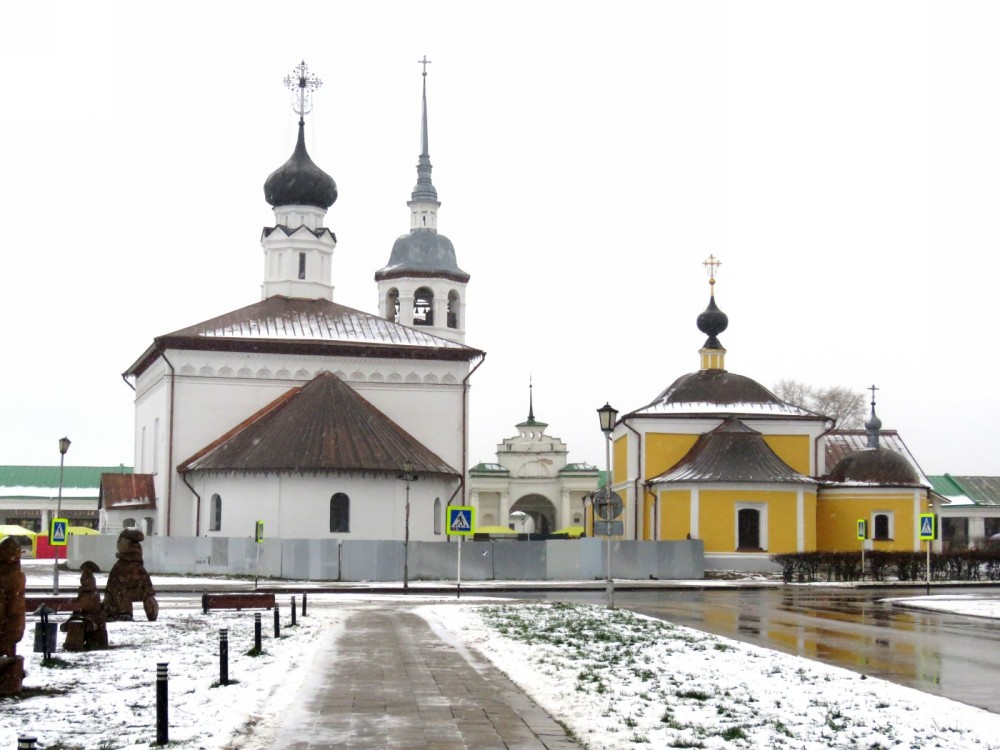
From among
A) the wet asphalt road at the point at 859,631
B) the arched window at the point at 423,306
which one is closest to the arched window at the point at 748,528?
the wet asphalt road at the point at 859,631

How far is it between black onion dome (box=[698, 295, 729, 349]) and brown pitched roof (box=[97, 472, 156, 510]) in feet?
85.7

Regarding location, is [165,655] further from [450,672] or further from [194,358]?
[194,358]

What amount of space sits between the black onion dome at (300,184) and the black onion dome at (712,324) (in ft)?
59.2

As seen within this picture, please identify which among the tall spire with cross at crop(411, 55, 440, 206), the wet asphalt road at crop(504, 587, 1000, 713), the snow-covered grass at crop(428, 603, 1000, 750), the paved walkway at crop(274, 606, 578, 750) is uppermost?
the tall spire with cross at crop(411, 55, 440, 206)

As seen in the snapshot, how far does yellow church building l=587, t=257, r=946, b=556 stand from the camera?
51750 millimetres

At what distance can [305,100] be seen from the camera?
5878 cm

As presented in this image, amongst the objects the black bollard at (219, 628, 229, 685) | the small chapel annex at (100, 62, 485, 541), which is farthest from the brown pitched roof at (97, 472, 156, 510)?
the black bollard at (219, 628, 229, 685)

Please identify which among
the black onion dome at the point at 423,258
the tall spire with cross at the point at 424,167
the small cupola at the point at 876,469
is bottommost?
the small cupola at the point at 876,469

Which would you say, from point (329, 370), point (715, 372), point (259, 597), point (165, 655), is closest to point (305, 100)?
point (329, 370)

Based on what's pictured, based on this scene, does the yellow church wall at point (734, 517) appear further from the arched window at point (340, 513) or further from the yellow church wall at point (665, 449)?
the arched window at point (340, 513)

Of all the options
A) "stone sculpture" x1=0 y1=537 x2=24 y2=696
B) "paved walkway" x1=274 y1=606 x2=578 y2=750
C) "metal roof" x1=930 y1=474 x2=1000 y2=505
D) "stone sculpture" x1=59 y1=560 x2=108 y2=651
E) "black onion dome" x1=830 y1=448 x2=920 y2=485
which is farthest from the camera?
"metal roof" x1=930 y1=474 x2=1000 y2=505

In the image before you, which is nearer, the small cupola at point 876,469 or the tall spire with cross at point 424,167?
the small cupola at point 876,469

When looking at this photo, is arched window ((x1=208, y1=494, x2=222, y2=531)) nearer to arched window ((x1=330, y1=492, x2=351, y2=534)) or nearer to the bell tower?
arched window ((x1=330, y1=492, x2=351, y2=534))

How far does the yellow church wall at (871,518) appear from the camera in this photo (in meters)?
55.1
